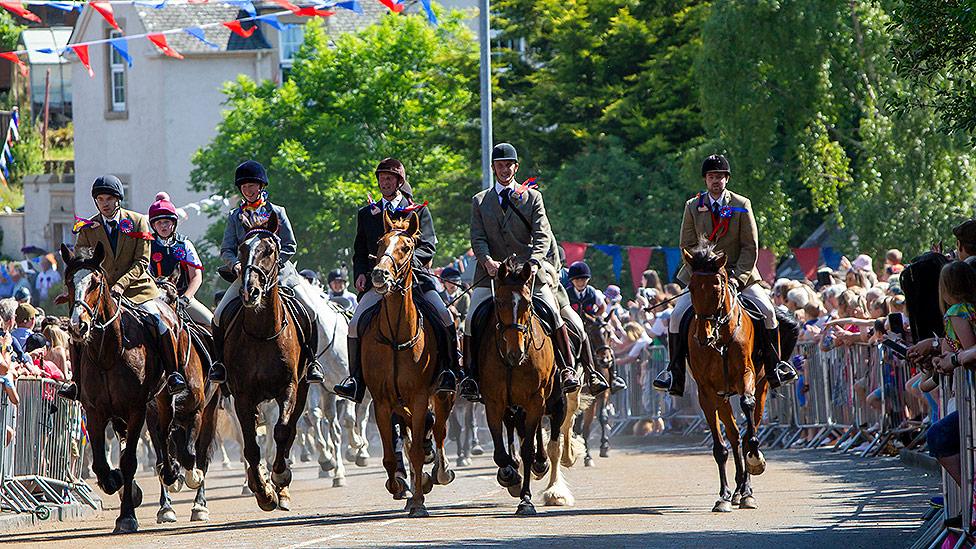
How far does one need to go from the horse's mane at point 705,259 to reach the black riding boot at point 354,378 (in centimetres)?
283

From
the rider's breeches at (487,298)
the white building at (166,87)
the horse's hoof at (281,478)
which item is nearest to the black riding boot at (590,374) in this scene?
the rider's breeches at (487,298)

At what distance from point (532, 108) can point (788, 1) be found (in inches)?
461

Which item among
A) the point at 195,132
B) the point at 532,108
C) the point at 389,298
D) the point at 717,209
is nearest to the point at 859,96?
the point at 532,108

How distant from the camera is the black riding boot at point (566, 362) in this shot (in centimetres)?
1593

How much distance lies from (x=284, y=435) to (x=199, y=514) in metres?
1.06

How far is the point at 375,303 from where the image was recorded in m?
15.5

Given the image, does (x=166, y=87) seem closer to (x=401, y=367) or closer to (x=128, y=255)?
(x=128, y=255)

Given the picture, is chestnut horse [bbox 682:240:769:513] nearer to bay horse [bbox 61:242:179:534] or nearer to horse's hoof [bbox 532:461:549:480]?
horse's hoof [bbox 532:461:549:480]

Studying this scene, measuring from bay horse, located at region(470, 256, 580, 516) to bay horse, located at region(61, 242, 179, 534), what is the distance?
274 centimetres

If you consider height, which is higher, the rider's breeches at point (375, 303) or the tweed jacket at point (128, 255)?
the tweed jacket at point (128, 255)

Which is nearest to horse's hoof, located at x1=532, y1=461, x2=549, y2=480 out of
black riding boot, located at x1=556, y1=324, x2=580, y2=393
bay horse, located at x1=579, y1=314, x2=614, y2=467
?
black riding boot, located at x1=556, y1=324, x2=580, y2=393

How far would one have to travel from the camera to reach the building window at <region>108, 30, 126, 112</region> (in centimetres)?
6500

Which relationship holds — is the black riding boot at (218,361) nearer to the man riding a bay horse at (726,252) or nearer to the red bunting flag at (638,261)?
the man riding a bay horse at (726,252)

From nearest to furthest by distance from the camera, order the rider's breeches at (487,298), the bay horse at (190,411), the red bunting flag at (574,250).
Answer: the rider's breeches at (487,298) → the bay horse at (190,411) → the red bunting flag at (574,250)
